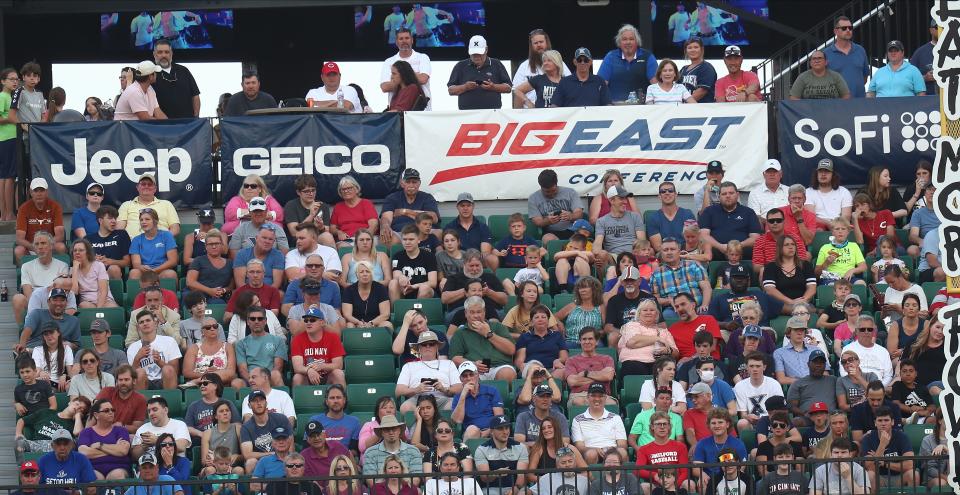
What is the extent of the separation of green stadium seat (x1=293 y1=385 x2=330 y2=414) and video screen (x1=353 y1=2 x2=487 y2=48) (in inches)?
453

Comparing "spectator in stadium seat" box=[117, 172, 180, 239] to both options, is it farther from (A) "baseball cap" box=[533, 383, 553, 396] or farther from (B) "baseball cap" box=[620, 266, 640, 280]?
(A) "baseball cap" box=[533, 383, 553, 396]

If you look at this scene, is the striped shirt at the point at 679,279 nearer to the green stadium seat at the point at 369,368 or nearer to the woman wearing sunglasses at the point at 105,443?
the green stadium seat at the point at 369,368

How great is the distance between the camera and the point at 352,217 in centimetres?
2148

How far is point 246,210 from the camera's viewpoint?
21.3 m

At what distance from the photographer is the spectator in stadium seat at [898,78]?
76.3 feet

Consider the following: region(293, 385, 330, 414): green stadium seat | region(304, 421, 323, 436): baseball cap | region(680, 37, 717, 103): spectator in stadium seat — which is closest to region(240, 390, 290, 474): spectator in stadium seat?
region(304, 421, 323, 436): baseball cap

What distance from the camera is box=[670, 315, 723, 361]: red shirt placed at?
1898cm

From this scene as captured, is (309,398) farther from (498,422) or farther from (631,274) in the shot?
(631,274)

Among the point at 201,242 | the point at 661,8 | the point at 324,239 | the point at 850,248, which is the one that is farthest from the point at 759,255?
the point at 661,8

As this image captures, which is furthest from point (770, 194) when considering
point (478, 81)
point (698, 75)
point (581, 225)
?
point (478, 81)

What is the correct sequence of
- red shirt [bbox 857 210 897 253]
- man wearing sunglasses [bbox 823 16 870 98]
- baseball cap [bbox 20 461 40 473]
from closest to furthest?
baseball cap [bbox 20 461 40 473] → red shirt [bbox 857 210 897 253] → man wearing sunglasses [bbox 823 16 870 98]

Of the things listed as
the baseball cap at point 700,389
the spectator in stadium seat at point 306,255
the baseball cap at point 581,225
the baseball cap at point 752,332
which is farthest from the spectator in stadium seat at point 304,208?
the baseball cap at point 700,389

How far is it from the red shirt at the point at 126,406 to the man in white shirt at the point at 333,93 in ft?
20.3

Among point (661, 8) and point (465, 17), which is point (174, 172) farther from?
point (661, 8)
